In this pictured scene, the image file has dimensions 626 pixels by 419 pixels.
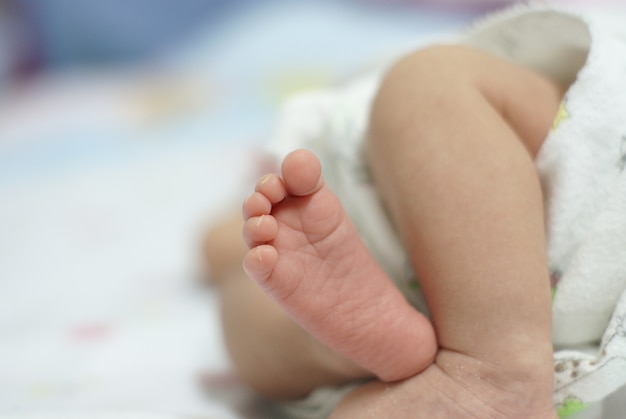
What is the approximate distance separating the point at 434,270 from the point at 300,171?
0.15 m

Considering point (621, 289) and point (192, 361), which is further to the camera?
point (192, 361)

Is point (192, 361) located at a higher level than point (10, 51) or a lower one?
lower

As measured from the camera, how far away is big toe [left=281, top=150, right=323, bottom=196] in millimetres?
553

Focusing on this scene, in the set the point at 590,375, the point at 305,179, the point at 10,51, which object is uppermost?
the point at 10,51

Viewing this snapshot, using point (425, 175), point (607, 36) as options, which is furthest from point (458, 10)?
point (425, 175)

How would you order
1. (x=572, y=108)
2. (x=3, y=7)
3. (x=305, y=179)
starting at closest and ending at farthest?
(x=305, y=179) < (x=572, y=108) < (x=3, y=7)

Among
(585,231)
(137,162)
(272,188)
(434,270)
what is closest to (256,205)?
(272,188)

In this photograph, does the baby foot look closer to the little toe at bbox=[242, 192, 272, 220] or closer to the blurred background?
the little toe at bbox=[242, 192, 272, 220]

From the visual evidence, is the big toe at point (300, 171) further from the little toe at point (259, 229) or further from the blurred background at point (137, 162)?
the blurred background at point (137, 162)

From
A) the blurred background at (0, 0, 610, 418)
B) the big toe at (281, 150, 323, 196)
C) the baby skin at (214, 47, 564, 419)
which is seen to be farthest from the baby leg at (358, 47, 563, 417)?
the blurred background at (0, 0, 610, 418)

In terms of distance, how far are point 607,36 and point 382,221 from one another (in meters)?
0.29

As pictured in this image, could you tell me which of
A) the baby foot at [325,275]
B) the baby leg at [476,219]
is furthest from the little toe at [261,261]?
the baby leg at [476,219]

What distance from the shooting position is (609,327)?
0.63 meters

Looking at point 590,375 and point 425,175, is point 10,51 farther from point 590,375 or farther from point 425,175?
point 590,375
